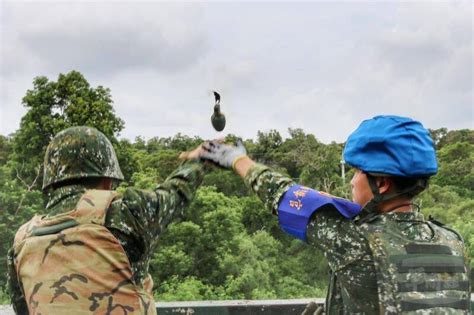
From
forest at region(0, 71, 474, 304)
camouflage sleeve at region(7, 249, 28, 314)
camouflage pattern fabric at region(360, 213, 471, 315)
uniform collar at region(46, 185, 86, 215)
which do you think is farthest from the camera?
forest at region(0, 71, 474, 304)

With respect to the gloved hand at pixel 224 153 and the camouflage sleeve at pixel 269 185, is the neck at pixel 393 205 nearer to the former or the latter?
the camouflage sleeve at pixel 269 185

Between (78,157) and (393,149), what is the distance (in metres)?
1.30

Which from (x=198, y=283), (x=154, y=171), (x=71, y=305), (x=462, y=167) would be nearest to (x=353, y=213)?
(x=71, y=305)

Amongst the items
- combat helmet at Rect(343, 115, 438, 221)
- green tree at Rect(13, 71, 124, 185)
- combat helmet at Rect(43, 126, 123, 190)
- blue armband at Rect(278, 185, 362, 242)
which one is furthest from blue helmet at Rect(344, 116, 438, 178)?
green tree at Rect(13, 71, 124, 185)

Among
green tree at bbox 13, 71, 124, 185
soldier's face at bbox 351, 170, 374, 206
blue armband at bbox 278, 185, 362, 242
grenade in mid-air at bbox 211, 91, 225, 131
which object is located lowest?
blue armband at bbox 278, 185, 362, 242

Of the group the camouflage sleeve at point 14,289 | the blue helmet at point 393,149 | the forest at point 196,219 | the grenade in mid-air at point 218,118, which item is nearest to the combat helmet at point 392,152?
the blue helmet at point 393,149

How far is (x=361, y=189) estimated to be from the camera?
1821 mm

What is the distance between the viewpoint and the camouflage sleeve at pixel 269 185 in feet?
6.05

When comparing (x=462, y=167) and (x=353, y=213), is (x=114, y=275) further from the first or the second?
(x=462, y=167)

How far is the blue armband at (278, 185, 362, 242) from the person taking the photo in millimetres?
1752

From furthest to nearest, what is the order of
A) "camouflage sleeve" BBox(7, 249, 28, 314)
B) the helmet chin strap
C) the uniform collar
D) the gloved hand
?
"camouflage sleeve" BBox(7, 249, 28, 314), the uniform collar, the gloved hand, the helmet chin strap

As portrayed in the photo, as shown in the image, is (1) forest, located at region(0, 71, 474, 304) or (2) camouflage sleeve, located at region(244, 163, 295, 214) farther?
(1) forest, located at region(0, 71, 474, 304)

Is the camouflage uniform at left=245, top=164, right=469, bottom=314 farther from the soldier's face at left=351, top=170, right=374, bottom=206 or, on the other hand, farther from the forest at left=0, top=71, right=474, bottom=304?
the forest at left=0, top=71, right=474, bottom=304

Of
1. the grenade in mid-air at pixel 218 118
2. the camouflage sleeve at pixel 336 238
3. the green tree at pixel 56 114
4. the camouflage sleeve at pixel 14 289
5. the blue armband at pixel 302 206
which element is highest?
the green tree at pixel 56 114
